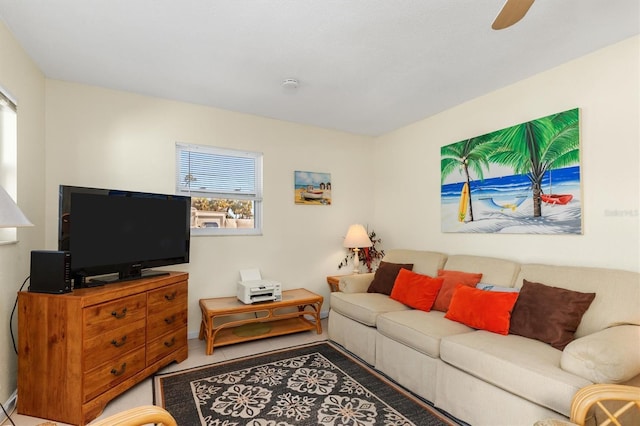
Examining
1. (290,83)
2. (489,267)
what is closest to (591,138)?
(489,267)

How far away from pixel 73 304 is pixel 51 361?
0.40 meters

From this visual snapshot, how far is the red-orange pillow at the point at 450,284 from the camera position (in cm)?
288

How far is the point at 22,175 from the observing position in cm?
237

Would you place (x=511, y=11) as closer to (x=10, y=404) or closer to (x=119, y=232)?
(x=119, y=232)

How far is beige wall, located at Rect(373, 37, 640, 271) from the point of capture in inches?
89.3

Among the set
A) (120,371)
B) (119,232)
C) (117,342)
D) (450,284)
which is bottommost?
(120,371)

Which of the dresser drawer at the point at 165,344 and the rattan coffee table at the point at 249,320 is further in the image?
the rattan coffee table at the point at 249,320

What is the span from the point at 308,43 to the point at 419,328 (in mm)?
2210

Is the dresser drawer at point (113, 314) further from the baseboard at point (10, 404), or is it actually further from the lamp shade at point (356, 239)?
the lamp shade at point (356, 239)

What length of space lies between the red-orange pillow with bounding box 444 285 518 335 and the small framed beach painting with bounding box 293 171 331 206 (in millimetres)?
2136

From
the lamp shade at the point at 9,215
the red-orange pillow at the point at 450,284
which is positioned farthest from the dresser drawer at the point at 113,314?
the red-orange pillow at the point at 450,284

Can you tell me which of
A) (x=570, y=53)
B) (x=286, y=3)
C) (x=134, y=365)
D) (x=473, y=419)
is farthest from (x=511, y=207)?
(x=134, y=365)

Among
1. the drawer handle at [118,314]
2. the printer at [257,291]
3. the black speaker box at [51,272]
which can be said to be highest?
the black speaker box at [51,272]

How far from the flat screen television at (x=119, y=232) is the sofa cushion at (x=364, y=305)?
1583 mm
